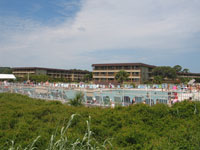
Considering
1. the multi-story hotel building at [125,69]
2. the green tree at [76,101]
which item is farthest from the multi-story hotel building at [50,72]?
the green tree at [76,101]

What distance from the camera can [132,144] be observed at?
4.56 meters

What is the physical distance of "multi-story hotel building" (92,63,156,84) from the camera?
69.0m

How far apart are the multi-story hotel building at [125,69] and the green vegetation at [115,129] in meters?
60.2

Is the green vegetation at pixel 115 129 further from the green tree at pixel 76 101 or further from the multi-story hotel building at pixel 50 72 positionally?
the multi-story hotel building at pixel 50 72

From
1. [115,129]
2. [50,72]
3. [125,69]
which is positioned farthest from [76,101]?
[50,72]

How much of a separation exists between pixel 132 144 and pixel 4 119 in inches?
155

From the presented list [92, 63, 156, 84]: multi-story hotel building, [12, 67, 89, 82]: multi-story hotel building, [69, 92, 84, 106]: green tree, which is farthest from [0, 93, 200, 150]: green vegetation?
[12, 67, 89, 82]: multi-story hotel building

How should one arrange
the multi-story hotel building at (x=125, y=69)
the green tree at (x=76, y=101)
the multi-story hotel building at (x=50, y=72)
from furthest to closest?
the multi-story hotel building at (x=50, y=72)
the multi-story hotel building at (x=125, y=69)
the green tree at (x=76, y=101)

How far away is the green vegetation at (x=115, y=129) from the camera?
14.0 feet

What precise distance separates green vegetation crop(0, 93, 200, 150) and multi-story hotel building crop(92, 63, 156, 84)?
6021 cm

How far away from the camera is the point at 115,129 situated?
5.59 meters

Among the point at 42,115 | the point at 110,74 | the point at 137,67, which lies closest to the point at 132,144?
the point at 42,115

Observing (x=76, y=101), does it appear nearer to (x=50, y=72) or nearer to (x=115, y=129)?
(x=115, y=129)

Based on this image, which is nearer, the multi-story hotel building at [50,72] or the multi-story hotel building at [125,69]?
the multi-story hotel building at [125,69]
